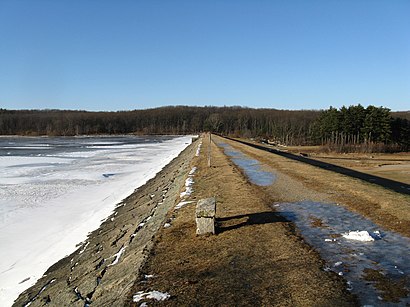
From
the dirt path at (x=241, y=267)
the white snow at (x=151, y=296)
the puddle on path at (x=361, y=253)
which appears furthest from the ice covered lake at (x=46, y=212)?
the puddle on path at (x=361, y=253)

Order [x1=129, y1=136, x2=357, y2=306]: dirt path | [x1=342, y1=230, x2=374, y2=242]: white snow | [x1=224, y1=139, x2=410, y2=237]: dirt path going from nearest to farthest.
→ 1. [x1=129, y1=136, x2=357, y2=306]: dirt path
2. [x1=342, y1=230, x2=374, y2=242]: white snow
3. [x1=224, y1=139, x2=410, y2=237]: dirt path

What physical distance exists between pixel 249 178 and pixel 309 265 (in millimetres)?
12608

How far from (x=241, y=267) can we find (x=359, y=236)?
343 centimetres

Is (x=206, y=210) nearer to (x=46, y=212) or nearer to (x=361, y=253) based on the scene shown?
(x=361, y=253)

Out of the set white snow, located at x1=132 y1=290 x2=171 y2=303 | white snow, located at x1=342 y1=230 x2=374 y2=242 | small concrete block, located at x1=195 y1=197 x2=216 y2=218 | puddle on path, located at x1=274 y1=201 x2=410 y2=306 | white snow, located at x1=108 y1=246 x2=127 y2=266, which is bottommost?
white snow, located at x1=108 y1=246 x2=127 y2=266

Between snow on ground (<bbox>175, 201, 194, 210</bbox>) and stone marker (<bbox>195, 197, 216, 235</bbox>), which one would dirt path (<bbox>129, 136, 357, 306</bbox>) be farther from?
snow on ground (<bbox>175, 201, 194, 210</bbox>)

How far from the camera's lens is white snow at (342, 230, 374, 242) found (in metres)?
8.73

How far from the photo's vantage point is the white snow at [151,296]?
20.2ft

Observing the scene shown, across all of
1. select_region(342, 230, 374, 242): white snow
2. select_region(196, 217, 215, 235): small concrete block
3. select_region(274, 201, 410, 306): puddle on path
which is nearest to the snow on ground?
select_region(274, 201, 410, 306): puddle on path

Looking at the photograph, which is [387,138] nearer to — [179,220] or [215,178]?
[215,178]

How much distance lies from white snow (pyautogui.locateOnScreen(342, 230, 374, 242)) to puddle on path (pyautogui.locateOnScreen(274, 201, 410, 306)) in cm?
13

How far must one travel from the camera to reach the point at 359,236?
888 cm

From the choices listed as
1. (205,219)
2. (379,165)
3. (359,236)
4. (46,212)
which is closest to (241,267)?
(205,219)

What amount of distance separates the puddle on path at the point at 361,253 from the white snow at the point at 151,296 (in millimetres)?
3178
